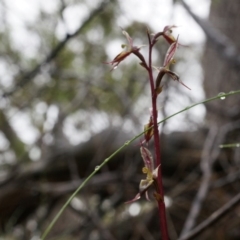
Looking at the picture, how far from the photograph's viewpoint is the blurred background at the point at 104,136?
171cm

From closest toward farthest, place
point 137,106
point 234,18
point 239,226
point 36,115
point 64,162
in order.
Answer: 1. point 239,226
2. point 64,162
3. point 234,18
4. point 36,115
5. point 137,106

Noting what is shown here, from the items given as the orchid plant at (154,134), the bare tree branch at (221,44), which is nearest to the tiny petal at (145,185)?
the orchid plant at (154,134)

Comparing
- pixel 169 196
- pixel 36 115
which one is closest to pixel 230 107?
pixel 169 196

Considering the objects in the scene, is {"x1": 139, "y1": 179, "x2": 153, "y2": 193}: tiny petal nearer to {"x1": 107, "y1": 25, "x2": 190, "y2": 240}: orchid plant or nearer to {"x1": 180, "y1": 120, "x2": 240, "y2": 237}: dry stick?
{"x1": 107, "y1": 25, "x2": 190, "y2": 240}: orchid plant

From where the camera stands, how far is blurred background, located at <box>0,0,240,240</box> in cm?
171

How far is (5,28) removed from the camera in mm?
2521

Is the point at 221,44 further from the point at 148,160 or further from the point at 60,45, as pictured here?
the point at 148,160

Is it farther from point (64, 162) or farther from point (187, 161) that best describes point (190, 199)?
point (64, 162)

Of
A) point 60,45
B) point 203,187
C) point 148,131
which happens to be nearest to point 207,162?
point 203,187

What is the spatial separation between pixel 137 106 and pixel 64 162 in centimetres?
98

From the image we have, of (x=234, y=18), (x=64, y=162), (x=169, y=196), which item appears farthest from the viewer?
(x=234, y=18)

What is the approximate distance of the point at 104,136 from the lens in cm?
220

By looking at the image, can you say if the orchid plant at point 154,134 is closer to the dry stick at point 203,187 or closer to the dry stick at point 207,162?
the dry stick at point 203,187

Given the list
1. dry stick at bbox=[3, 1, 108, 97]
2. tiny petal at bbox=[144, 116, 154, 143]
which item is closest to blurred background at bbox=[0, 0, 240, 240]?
dry stick at bbox=[3, 1, 108, 97]
